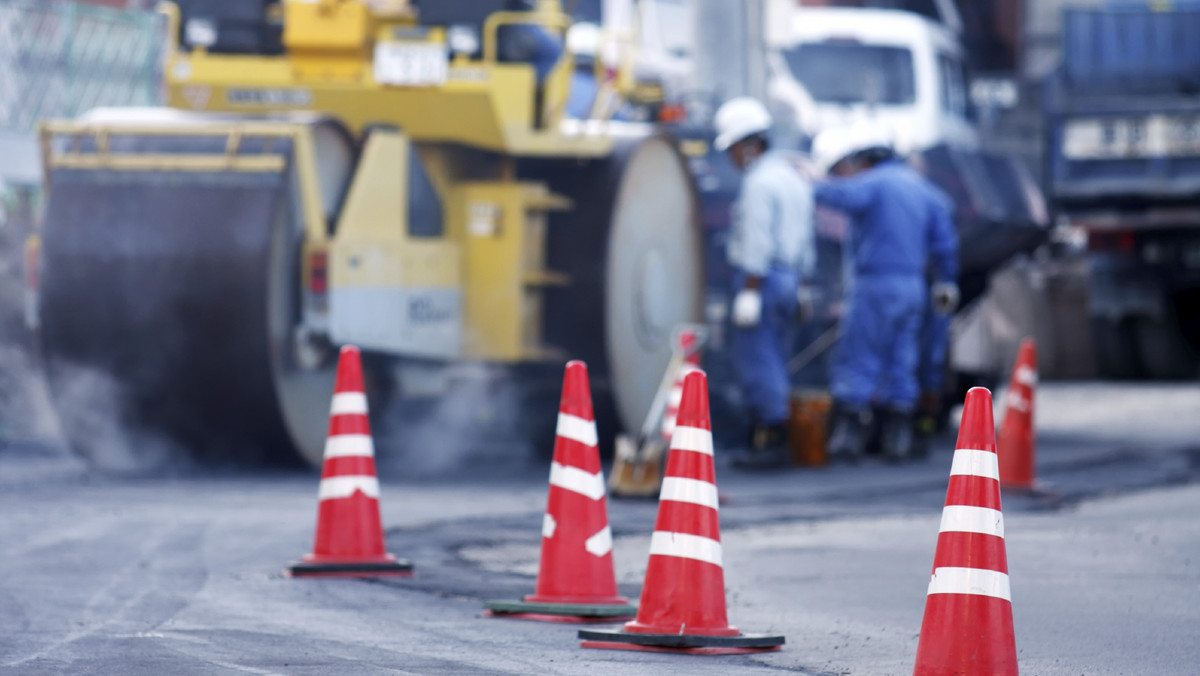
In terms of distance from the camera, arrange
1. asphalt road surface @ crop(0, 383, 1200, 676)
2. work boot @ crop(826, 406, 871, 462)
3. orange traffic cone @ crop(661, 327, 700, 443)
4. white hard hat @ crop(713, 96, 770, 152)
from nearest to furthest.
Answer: asphalt road surface @ crop(0, 383, 1200, 676), orange traffic cone @ crop(661, 327, 700, 443), white hard hat @ crop(713, 96, 770, 152), work boot @ crop(826, 406, 871, 462)

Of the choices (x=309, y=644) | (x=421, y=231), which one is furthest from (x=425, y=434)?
(x=309, y=644)

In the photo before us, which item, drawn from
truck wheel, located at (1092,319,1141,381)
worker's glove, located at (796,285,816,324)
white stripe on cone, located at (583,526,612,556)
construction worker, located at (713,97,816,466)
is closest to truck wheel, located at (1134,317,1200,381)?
truck wheel, located at (1092,319,1141,381)

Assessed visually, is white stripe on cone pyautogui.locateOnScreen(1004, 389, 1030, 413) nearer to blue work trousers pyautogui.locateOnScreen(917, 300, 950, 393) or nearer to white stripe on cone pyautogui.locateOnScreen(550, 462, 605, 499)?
blue work trousers pyautogui.locateOnScreen(917, 300, 950, 393)

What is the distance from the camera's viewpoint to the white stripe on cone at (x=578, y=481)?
5785 mm

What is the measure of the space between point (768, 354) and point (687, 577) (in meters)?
6.36

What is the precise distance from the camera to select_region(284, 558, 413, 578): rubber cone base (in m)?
6.51

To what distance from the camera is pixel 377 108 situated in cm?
1017

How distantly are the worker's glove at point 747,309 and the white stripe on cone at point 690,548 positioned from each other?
617 cm

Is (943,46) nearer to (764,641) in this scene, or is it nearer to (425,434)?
(425,434)

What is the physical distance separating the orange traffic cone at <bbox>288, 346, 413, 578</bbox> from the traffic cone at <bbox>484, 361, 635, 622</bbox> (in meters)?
0.86

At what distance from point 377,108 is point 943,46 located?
8.38 meters

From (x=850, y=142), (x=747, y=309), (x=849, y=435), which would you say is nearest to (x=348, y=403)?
(x=747, y=309)

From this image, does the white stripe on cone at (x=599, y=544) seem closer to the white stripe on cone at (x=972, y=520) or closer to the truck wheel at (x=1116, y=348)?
the white stripe on cone at (x=972, y=520)

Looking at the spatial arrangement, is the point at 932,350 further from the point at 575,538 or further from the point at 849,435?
the point at 575,538
